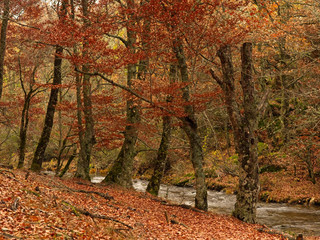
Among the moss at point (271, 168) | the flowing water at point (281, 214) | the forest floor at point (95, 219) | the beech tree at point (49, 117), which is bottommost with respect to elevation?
the flowing water at point (281, 214)

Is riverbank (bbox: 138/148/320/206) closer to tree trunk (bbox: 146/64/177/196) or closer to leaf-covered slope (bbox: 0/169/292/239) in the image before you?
tree trunk (bbox: 146/64/177/196)

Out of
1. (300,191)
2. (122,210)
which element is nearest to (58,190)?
(122,210)

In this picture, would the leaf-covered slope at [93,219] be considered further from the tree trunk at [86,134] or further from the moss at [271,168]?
the moss at [271,168]

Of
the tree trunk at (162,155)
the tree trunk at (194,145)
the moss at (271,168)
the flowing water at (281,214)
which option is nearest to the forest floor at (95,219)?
the tree trunk at (194,145)

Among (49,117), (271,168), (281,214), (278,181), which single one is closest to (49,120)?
Answer: (49,117)

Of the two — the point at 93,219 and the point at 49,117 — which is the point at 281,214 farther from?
the point at 49,117

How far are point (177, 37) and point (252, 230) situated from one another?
23.2ft

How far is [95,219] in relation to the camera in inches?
272

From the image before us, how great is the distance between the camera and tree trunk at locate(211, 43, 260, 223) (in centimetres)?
1030

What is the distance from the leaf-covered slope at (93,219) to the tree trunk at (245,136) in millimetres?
662

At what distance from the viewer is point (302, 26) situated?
1602 centimetres

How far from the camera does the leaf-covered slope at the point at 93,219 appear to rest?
17.1 feet

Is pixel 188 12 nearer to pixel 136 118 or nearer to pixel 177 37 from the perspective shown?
pixel 177 37

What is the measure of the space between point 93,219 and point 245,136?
633cm
